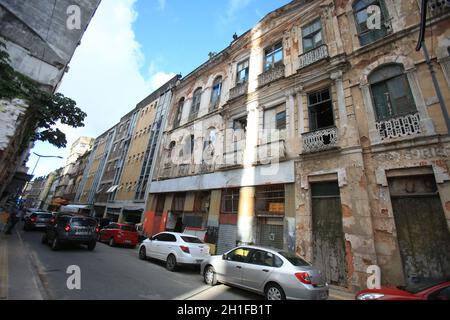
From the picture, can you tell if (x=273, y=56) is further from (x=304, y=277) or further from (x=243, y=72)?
(x=304, y=277)

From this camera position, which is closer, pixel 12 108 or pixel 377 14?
pixel 377 14

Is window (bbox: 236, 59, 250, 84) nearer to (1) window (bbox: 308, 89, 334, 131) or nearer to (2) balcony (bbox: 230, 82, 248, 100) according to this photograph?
(2) balcony (bbox: 230, 82, 248, 100)

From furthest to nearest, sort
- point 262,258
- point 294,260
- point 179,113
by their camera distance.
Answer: point 179,113
point 262,258
point 294,260

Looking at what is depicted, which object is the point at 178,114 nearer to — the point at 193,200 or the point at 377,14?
the point at 193,200

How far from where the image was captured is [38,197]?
282 ft

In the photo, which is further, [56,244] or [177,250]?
[56,244]

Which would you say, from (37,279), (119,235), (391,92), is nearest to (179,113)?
(119,235)

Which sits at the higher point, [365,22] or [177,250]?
[365,22]

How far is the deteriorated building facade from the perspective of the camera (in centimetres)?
777

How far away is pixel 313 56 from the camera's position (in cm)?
1174

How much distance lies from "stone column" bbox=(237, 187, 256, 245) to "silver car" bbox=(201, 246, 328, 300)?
414 centimetres

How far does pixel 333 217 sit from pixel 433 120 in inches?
194

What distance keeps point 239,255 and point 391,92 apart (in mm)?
8825
